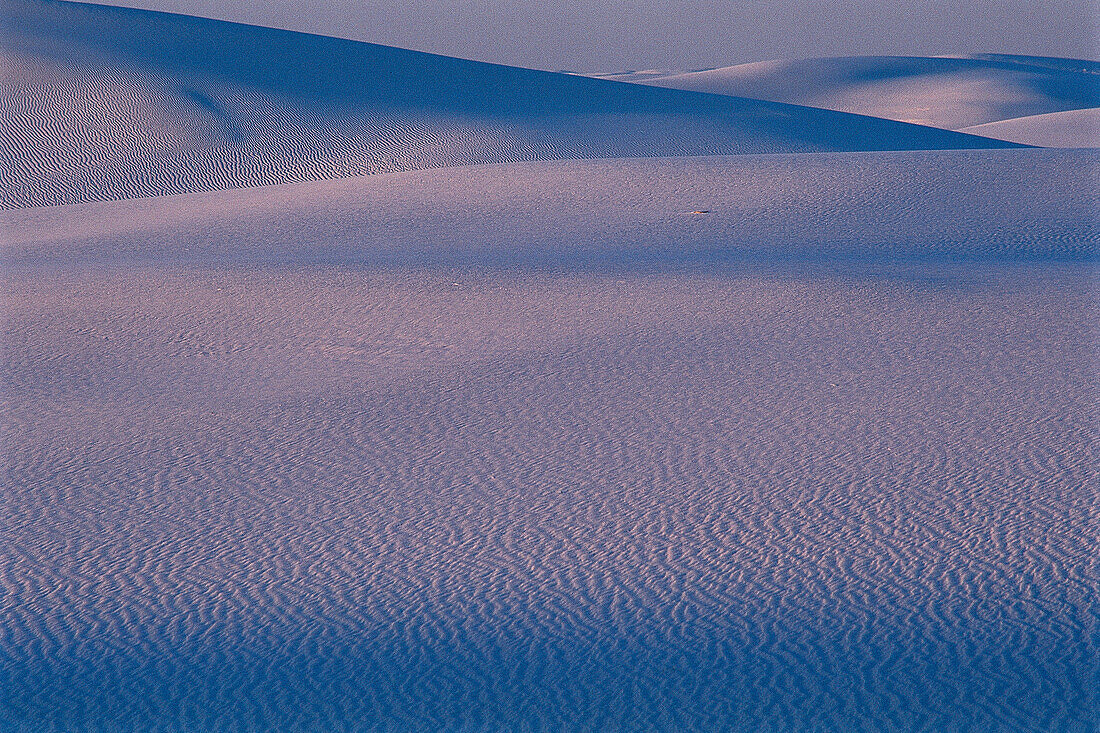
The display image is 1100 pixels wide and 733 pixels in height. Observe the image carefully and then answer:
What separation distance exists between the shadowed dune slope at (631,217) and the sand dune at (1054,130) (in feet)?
35.6

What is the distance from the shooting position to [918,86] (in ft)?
121

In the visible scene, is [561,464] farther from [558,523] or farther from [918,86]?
[918,86]

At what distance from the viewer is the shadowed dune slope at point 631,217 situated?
5461 millimetres

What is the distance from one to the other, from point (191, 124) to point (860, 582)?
39.2ft

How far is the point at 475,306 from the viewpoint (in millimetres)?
4410

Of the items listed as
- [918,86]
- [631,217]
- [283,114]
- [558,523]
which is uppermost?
[918,86]

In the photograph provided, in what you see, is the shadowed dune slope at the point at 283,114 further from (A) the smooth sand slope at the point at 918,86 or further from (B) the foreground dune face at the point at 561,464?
(A) the smooth sand slope at the point at 918,86

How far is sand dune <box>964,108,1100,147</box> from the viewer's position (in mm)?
17750

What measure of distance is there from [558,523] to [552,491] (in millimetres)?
196

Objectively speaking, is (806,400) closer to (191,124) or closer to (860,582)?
(860,582)

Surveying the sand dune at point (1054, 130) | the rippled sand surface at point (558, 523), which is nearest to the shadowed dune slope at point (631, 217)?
the rippled sand surface at point (558, 523)

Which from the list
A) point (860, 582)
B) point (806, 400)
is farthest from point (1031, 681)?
point (806, 400)

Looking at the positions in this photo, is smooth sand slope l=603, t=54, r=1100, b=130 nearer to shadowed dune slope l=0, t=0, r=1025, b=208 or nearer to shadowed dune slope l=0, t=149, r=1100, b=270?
shadowed dune slope l=0, t=0, r=1025, b=208

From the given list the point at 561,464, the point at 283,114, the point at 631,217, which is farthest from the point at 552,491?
the point at 283,114
